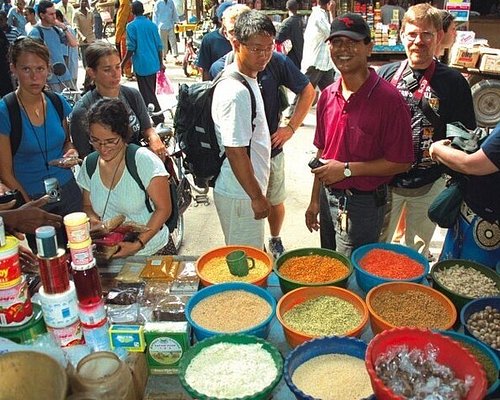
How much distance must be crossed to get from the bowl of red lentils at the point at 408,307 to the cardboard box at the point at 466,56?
20.8 ft

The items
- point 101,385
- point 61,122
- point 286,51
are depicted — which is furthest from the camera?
point 286,51

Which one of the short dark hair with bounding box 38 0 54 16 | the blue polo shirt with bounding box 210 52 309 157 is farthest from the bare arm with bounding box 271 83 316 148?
the short dark hair with bounding box 38 0 54 16

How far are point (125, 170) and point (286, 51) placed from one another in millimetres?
6996

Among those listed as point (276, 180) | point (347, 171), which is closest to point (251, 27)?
point (347, 171)

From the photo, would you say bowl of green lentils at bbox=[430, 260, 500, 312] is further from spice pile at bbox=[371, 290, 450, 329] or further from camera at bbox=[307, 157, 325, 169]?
camera at bbox=[307, 157, 325, 169]

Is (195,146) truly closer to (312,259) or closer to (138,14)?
(312,259)

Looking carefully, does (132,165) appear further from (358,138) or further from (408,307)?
(408,307)

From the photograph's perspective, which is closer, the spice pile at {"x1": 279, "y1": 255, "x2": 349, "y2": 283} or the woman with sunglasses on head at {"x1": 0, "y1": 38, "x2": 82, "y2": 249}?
the spice pile at {"x1": 279, "y1": 255, "x2": 349, "y2": 283}

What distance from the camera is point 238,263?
2107 mm

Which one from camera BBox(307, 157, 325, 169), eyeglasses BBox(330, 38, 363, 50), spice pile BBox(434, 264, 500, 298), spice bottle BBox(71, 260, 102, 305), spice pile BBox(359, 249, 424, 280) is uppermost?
eyeglasses BBox(330, 38, 363, 50)

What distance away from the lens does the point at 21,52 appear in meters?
3.08

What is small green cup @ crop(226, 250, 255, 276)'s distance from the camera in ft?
6.91

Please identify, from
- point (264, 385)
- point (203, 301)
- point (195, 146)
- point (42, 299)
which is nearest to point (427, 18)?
point (195, 146)

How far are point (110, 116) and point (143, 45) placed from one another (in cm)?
590
